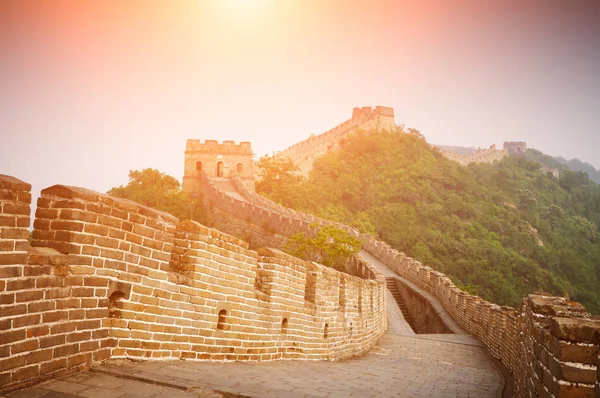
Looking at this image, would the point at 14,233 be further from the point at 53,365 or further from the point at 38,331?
the point at 53,365

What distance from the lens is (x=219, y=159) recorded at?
5100cm

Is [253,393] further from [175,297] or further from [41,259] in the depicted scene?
[41,259]

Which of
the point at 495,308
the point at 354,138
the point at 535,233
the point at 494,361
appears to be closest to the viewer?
the point at 494,361

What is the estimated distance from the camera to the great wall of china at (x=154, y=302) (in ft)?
10.8

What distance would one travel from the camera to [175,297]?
4.78m

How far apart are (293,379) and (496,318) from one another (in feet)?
27.1

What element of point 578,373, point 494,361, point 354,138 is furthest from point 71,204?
point 354,138

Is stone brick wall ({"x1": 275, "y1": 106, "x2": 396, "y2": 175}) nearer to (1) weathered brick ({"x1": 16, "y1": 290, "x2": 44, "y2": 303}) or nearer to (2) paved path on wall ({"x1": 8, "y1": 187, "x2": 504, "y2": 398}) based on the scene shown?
(2) paved path on wall ({"x1": 8, "y1": 187, "x2": 504, "y2": 398})

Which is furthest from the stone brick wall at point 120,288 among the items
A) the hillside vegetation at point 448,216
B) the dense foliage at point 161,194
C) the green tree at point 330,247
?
the dense foliage at point 161,194

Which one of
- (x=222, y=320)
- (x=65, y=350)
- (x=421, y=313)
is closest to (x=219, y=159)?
(x=421, y=313)

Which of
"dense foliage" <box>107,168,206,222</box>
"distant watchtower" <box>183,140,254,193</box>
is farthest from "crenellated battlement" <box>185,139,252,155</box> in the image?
"dense foliage" <box>107,168,206,222</box>

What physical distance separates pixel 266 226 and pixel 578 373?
29.9m

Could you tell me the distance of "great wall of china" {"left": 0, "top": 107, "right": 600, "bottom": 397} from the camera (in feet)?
10.8

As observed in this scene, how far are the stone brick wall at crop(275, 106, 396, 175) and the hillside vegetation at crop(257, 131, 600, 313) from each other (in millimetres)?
2949
